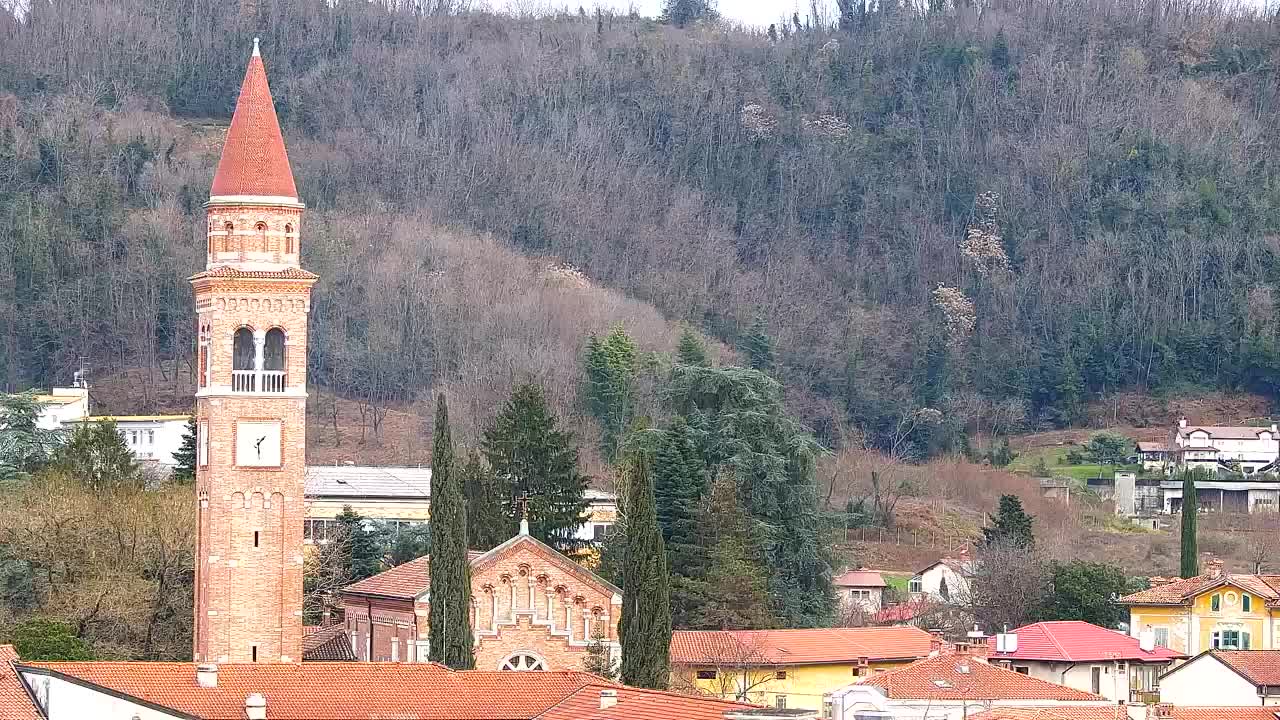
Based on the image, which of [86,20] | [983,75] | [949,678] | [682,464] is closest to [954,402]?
[983,75]

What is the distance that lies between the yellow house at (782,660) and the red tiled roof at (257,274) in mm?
10714

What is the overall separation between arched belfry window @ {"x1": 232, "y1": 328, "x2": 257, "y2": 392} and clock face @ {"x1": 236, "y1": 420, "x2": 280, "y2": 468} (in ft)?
2.28

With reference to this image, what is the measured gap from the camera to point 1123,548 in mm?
97062

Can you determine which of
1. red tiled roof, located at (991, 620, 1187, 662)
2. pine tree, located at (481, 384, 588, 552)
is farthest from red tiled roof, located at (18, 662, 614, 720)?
pine tree, located at (481, 384, 588, 552)

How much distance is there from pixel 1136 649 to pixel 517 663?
13170mm

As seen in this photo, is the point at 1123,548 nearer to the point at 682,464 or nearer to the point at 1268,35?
the point at 682,464

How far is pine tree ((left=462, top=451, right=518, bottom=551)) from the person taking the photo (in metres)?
69.8

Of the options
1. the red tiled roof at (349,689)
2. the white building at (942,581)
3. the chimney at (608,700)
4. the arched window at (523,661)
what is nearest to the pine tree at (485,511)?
the arched window at (523,661)

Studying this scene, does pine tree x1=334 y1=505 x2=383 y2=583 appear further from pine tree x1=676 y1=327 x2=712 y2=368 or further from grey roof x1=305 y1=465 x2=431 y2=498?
pine tree x1=676 y1=327 x2=712 y2=368

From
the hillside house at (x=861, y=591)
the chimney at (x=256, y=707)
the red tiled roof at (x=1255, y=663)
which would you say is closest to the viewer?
the chimney at (x=256, y=707)

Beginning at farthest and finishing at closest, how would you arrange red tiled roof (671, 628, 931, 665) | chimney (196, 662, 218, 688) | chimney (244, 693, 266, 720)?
red tiled roof (671, 628, 931, 665)
chimney (196, 662, 218, 688)
chimney (244, 693, 266, 720)

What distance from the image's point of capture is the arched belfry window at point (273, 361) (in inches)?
2263

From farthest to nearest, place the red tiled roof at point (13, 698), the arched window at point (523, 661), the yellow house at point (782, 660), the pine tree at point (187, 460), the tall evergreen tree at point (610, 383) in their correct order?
the tall evergreen tree at point (610, 383), the pine tree at point (187, 460), the yellow house at point (782, 660), the arched window at point (523, 661), the red tiled roof at point (13, 698)

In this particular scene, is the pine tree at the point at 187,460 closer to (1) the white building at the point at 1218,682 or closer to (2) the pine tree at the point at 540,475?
(2) the pine tree at the point at 540,475
